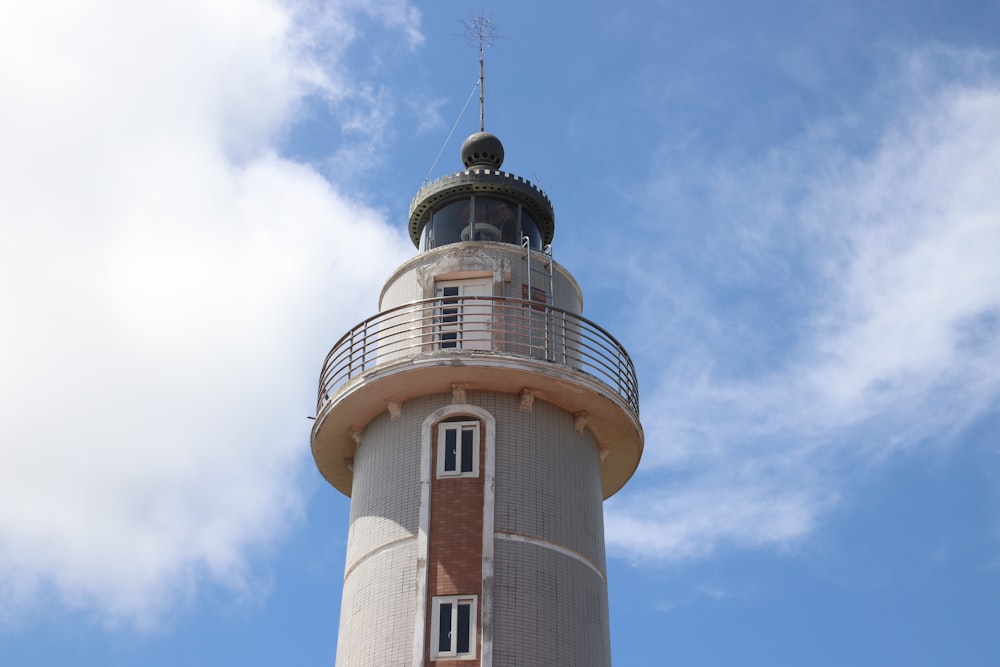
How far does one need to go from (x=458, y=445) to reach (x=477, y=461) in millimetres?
521

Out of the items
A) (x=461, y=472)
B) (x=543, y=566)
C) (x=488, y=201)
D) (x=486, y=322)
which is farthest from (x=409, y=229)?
(x=543, y=566)

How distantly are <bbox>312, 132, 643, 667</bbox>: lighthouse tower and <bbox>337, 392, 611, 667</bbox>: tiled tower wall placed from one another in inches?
1.3

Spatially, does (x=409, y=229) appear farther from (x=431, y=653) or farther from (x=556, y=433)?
(x=431, y=653)

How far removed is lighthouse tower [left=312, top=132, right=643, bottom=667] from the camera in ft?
73.3

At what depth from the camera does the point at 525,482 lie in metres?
23.8

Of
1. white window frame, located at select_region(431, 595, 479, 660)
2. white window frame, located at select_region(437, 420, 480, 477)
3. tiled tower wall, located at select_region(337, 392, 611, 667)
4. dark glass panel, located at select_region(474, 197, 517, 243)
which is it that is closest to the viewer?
white window frame, located at select_region(431, 595, 479, 660)

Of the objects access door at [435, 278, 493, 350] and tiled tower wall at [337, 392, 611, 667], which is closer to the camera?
tiled tower wall at [337, 392, 611, 667]

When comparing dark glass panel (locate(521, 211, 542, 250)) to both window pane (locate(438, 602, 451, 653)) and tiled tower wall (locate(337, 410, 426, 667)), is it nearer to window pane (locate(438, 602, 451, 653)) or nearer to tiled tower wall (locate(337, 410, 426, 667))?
tiled tower wall (locate(337, 410, 426, 667))

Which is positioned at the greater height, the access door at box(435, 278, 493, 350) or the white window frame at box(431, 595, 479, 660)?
the access door at box(435, 278, 493, 350)

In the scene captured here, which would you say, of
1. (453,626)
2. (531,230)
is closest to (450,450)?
(453,626)

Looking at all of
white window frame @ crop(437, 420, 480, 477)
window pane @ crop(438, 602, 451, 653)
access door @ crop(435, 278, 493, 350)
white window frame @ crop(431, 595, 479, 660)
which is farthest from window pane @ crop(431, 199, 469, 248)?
window pane @ crop(438, 602, 451, 653)

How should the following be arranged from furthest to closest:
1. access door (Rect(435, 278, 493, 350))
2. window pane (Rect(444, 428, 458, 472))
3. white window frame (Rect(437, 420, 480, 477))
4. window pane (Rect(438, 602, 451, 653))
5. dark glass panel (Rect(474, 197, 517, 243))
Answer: dark glass panel (Rect(474, 197, 517, 243)) → access door (Rect(435, 278, 493, 350)) → window pane (Rect(444, 428, 458, 472)) → white window frame (Rect(437, 420, 480, 477)) → window pane (Rect(438, 602, 451, 653))

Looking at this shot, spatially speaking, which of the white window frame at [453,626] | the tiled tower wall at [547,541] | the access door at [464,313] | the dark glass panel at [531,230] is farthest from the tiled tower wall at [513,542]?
the dark glass panel at [531,230]

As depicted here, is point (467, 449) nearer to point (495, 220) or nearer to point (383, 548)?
point (383, 548)
